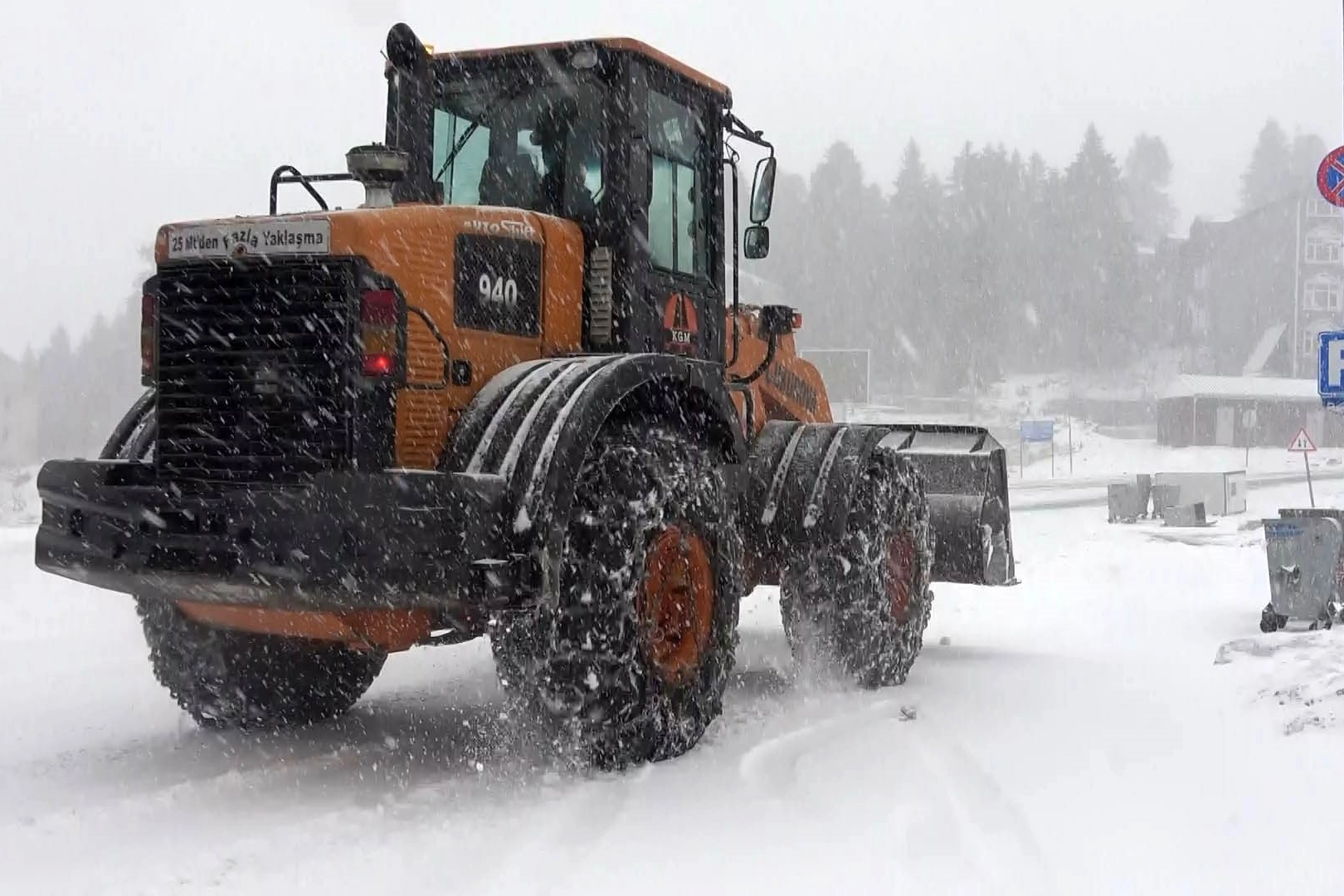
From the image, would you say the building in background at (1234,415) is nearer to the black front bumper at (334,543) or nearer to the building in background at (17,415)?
the black front bumper at (334,543)

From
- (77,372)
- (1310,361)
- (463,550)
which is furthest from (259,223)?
(77,372)

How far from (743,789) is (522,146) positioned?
10.3ft

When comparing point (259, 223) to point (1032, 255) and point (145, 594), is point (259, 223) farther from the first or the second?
point (1032, 255)

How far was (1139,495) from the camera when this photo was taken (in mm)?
30953

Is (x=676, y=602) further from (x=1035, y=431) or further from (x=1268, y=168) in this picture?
(x=1268, y=168)

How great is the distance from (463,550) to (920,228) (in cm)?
8043

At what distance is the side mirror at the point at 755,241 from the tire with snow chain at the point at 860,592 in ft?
4.61

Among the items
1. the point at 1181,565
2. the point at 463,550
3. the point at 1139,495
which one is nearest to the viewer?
the point at 463,550

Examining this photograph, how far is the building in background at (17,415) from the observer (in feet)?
265

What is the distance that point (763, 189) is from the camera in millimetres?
7352

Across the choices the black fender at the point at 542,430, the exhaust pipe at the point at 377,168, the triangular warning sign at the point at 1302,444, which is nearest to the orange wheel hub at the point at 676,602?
the black fender at the point at 542,430

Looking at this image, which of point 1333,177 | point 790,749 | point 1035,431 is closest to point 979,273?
point 1035,431

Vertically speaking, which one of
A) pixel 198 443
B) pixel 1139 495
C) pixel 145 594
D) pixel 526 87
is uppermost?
pixel 526 87

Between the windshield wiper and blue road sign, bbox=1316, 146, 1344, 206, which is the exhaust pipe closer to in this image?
the windshield wiper
